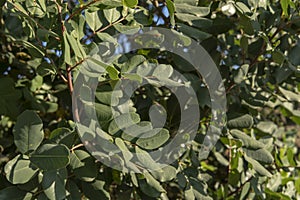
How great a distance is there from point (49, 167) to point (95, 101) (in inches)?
6.2

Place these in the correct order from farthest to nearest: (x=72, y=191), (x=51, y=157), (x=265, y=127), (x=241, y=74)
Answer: (x=265, y=127) → (x=241, y=74) → (x=72, y=191) → (x=51, y=157)

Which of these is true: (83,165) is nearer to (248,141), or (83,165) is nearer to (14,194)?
(14,194)

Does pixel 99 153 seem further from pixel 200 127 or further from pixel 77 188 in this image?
pixel 200 127

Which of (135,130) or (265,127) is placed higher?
(135,130)

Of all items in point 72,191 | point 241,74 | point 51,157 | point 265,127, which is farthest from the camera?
point 265,127

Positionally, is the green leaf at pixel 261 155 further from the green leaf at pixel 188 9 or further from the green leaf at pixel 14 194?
the green leaf at pixel 14 194

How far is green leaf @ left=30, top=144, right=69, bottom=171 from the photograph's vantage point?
722 mm

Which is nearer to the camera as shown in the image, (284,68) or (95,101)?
(95,101)

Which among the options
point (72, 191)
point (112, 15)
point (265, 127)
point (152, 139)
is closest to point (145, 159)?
point (152, 139)

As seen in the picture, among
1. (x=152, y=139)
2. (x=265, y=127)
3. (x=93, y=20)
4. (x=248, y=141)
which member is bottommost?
(x=265, y=127)

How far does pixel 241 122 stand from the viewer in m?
1.03

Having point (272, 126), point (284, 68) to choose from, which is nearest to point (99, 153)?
point (284, 68)

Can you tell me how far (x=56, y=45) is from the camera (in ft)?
2.76

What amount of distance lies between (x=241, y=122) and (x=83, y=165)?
382 mm
